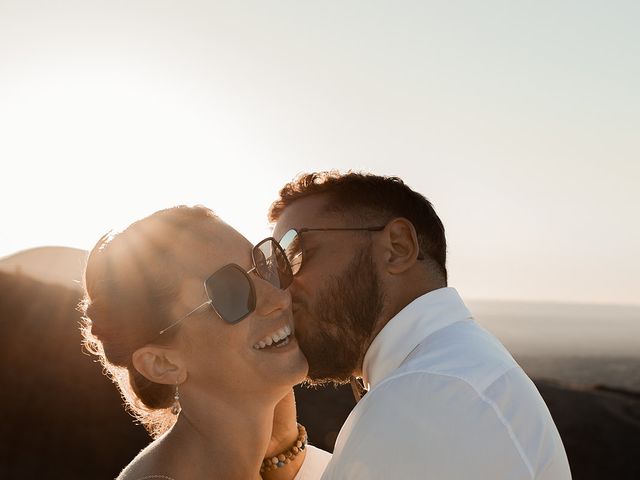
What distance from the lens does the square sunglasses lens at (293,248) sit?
359 cm

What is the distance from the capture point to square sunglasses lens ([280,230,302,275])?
359 cm

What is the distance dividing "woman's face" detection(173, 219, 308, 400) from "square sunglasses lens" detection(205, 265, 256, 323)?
3cm

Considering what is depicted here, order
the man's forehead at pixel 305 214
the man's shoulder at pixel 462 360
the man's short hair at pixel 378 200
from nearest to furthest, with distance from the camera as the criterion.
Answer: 1. the man's shoulder at pixel 462 360
2. the man's short hair at pixel 378 200
3. the man's forehead at pixel 305 214

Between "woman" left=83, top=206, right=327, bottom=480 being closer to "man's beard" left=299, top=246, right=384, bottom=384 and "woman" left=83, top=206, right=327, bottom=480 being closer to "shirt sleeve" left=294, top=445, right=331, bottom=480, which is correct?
"man's beard" left=299, top=246, right=384, bottom=384

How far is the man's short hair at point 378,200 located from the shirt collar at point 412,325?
1.82ft

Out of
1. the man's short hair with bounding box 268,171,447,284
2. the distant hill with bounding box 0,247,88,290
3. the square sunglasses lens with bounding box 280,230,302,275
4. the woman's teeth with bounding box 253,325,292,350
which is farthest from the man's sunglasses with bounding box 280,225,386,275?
the distant hill with bounding box 0,247,88,290

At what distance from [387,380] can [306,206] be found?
1736 mm

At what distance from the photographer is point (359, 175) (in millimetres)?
3727

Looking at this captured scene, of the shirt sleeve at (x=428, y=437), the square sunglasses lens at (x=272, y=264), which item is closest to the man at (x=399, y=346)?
the shirt sleeve at (x=428, y=437)

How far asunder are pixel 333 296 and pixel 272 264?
41 centimetres

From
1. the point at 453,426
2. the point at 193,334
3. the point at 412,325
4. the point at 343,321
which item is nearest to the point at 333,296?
the point at 343,321

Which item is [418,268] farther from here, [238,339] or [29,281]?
[29,281]

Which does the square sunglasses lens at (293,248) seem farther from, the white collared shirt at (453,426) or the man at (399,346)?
the white collared shirt at (453,426)

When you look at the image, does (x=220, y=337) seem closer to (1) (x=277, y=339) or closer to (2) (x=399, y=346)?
(1) (x=277, y=339)
